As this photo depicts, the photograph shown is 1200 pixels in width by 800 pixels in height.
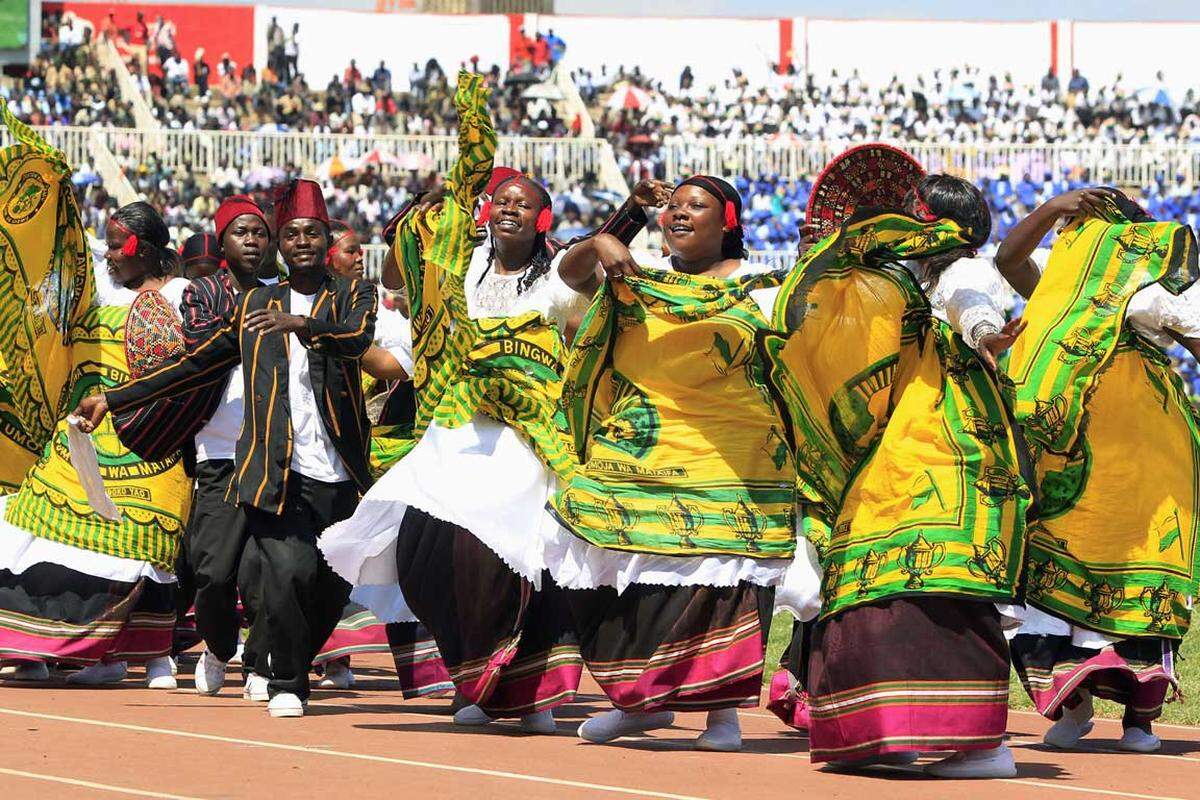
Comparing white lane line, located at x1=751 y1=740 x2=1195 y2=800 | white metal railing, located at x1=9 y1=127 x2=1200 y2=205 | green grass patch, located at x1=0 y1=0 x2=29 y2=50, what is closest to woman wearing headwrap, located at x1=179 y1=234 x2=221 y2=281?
white lane line, located at x1=751 y1=740 x2=1195 y2=800

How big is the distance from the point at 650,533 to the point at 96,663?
357 centimetres

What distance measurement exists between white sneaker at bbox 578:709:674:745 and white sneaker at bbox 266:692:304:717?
4.10 feet

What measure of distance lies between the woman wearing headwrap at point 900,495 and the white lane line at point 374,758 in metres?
0.78

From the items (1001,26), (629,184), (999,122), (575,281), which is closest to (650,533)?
(575,281)

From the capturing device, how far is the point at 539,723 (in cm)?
857

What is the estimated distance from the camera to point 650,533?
7.83m

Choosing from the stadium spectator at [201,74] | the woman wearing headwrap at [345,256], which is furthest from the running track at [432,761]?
the stadium spectator at [201,74]

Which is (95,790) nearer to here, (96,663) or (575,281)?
(575,281)

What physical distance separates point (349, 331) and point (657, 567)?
1.88 metres

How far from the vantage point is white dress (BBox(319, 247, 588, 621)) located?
8492 mm

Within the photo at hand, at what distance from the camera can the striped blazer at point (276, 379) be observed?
9008 mm

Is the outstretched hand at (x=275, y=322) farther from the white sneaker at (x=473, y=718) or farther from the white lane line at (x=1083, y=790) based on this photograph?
the white lane line at (x=1083, y=790)

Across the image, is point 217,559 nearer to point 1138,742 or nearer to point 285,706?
point 285,706

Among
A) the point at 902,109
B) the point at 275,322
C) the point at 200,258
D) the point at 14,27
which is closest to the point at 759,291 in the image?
the point at 275,322
